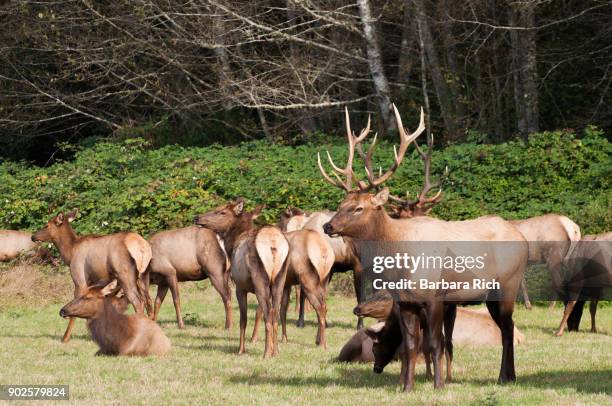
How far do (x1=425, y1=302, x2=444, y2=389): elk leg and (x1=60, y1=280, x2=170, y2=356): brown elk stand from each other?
13.1 ft

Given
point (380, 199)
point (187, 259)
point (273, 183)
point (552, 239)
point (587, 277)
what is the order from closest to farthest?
1. point (380, 199)
2. point (587, 277)
3. point (187, 259)
4. point (552, 239)
5. point (273, 183)

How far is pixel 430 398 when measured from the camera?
30.6 ft

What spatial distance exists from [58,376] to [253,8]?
18.3 meters

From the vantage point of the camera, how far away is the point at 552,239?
1702 cm

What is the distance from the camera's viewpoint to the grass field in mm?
9648

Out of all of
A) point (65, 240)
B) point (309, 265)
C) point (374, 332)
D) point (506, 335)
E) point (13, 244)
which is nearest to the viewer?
point (506, 335)

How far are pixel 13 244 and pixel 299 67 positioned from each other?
8414mm

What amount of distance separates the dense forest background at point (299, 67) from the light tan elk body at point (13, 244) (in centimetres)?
645

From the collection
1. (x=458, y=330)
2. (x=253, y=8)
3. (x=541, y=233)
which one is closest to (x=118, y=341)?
(x=458, y=330)

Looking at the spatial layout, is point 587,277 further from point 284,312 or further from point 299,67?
point 299,67

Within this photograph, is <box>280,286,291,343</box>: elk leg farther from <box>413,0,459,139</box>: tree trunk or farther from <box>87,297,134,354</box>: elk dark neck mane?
<box>413,0,459,139</box>: tree trunk

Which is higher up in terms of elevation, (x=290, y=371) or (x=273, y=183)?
(x=273, y=183)

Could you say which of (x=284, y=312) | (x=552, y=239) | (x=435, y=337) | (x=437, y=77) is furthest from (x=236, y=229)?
(x=437, y=77)

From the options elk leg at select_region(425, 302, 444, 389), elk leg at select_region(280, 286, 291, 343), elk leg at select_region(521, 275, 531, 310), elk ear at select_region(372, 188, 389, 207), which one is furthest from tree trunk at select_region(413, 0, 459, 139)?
elk leg at select_region(425, 302, 444, 389)
